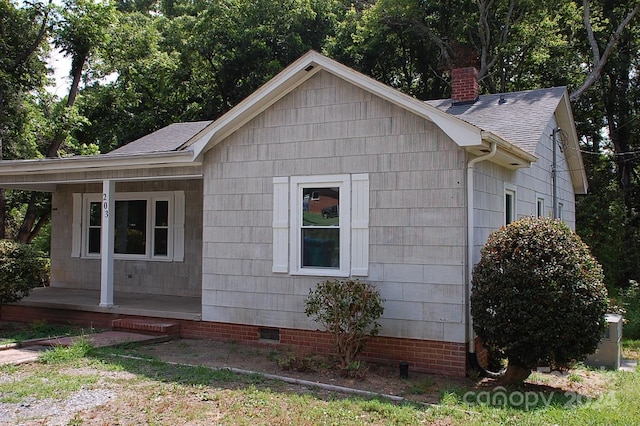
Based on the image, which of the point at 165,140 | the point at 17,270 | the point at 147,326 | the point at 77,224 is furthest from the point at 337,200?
the point at 77,224

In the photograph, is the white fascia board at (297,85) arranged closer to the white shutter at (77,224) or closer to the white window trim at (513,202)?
the white window trim at (513,202)

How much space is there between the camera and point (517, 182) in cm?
998

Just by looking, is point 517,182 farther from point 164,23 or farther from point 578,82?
point 164,23

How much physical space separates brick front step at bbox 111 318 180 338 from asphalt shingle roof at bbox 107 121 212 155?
377 centimetres

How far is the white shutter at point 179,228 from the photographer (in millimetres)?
12359

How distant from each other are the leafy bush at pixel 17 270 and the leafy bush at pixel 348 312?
19.5 ft

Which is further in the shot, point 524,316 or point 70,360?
point 70,360

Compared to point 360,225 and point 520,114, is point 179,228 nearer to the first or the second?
point 360,225

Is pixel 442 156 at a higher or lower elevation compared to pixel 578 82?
lower

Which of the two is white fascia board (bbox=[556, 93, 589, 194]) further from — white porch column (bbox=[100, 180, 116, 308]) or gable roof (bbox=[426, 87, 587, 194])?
white porch column (bbox=[100, 180, 116, 308])

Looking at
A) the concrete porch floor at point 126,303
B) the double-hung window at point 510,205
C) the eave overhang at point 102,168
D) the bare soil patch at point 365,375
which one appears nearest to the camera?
the bare soil patch at point 365,375

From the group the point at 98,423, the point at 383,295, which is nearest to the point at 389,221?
the point at 383,295

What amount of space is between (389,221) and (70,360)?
492cm

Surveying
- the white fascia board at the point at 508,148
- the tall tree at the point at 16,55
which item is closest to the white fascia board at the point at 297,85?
the white fascia board at the point at 508,148
